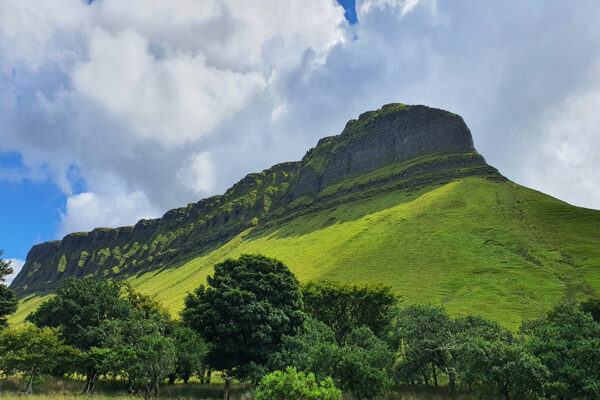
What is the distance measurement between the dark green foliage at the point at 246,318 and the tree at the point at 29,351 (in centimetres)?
1523

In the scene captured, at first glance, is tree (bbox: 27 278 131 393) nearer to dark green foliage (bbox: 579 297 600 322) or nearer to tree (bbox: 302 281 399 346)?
tree (bbox: 302 281 399 346)

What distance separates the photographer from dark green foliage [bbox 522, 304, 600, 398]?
24500 mm

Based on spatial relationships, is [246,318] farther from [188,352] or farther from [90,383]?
[90,383]

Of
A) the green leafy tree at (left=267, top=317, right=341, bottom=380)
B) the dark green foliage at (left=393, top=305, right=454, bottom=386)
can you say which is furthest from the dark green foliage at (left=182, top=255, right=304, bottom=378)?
the dark green foliage at (left=393, top=305, right=454, bottom=386)

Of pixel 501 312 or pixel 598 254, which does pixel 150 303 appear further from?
pixel 598 254

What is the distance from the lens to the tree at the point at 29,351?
34.7m

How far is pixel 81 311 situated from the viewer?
4806cm

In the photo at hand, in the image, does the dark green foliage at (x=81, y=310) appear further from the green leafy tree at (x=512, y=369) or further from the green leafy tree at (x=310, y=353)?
the green leafy tree at (x=512, y=369)

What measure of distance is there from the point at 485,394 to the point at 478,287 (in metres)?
52.8

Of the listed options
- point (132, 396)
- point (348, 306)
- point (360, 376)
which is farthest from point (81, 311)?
point (348, 306)

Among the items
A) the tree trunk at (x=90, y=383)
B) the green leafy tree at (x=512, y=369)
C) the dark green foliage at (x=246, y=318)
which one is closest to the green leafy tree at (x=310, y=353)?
the dark green foliage at (x=246, y=318)

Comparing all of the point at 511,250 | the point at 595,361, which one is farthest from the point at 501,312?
the point at 595,361

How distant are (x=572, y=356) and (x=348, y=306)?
3763 cm

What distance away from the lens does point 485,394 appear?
105ft
